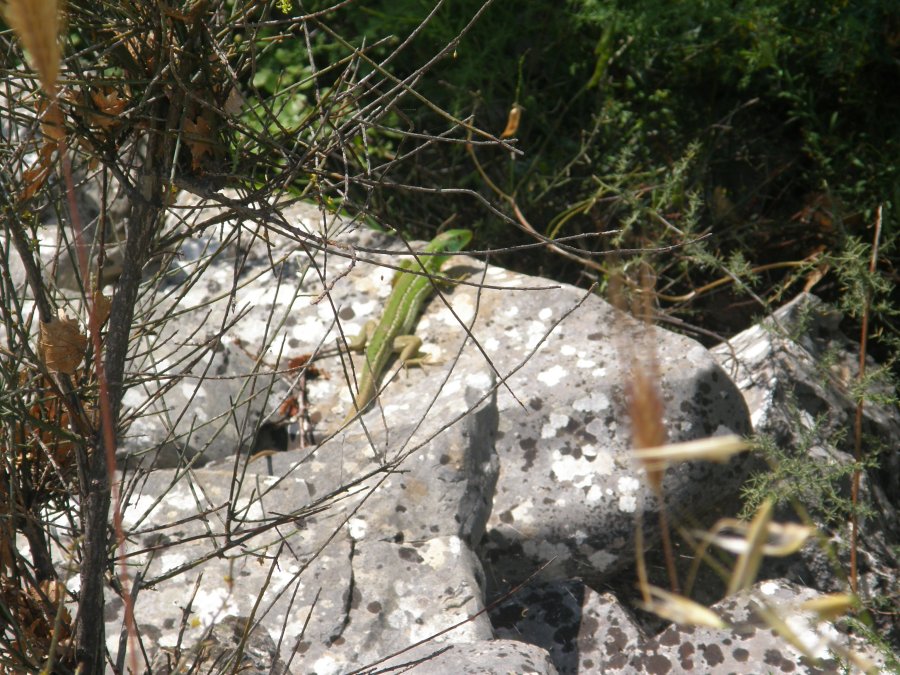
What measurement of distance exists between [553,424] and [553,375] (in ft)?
0.78

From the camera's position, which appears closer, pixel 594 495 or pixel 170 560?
pixel 170 560

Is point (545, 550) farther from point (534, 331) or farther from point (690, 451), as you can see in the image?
point (690, 451)

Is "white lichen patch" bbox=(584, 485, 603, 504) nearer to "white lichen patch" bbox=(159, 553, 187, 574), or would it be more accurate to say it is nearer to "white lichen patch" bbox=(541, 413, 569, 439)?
"white lichen patch" bbox=(541, 413, 569, 439)

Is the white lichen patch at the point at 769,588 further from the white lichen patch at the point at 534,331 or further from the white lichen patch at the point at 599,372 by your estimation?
the white lichen patch at the point at 534,331

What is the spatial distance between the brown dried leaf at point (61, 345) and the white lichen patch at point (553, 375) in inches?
87.2

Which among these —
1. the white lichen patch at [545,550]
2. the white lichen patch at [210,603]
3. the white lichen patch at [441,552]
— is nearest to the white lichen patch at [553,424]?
the white lichen patch at [545,550]

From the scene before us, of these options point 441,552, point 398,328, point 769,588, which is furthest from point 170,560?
point 769,588

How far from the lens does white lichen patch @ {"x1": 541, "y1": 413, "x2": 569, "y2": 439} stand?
136 inches

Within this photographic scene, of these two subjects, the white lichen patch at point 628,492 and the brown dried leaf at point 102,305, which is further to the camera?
the white lichen patch at point 628,492

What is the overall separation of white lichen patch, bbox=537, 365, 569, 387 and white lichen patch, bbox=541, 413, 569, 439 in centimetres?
15

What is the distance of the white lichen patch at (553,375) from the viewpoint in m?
3.60

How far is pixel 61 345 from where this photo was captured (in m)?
1.65

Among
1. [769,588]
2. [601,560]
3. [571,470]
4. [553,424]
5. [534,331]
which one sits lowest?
[769,588]

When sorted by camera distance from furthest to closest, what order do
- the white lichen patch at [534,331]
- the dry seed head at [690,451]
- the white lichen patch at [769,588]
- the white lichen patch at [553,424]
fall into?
the white lichen patch at [534,331] < the white lichen patch at [553,424] < the white lichen patch at [769,588] < the dry seed head at [690,451]
